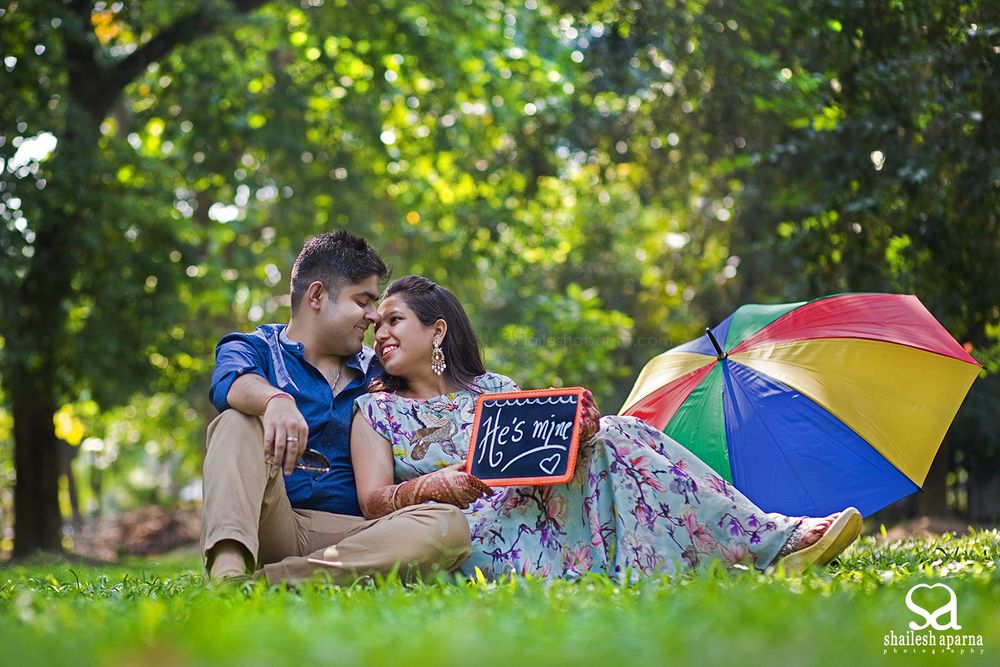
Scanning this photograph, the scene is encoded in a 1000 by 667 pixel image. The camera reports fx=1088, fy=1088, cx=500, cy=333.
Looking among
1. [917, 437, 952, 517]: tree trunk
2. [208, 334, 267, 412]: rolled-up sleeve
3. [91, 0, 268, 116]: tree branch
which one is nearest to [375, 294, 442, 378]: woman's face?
[208, 334, 267, 412]: rolled-up sleeve

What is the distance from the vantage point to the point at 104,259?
10.5 m

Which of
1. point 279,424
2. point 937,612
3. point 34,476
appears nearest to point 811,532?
point 937,612

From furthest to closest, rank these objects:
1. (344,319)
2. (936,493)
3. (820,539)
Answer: (936,493), (344,319), (820,539)

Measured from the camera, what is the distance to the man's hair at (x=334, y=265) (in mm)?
4711

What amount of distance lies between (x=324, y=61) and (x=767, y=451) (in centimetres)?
849

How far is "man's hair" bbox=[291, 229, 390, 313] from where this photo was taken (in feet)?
15.5

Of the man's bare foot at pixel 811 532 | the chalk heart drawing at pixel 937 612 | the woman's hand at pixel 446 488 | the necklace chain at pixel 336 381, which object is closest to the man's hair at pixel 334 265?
the necklace chain at pixel 336 381

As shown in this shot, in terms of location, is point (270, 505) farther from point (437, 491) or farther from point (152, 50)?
point (152, 50)

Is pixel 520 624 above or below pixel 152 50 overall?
below

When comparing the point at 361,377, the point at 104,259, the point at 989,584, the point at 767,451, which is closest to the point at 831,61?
the point at 767,451

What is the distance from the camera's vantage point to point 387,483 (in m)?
4.35

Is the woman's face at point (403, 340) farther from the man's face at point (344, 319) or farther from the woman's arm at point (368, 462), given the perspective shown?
the woman's arm at point (368, 462)

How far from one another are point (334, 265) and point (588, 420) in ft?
4.76

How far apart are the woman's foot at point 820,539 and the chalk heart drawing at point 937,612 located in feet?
2.92
